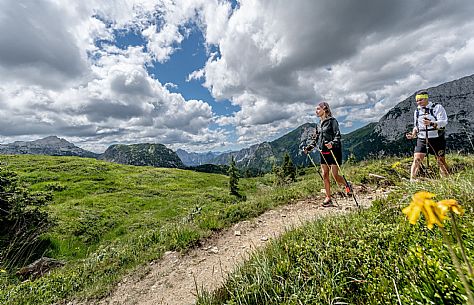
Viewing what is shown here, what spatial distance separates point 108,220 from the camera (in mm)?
25984

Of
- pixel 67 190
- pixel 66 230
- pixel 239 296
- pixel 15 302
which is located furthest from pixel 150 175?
pixel 239 296

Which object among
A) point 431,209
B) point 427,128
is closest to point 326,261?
point 431,209

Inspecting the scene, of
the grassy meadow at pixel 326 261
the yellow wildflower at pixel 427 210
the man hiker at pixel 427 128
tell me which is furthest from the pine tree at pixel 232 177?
the yellow wildflower at pixel 427 210

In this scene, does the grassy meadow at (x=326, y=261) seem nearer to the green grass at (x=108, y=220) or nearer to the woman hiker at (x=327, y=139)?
the green grass at (x=108, y=220)

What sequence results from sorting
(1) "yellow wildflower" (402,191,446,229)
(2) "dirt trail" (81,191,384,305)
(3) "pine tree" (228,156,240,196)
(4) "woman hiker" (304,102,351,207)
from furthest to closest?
(3) "pine tree" (228,156,240,196)
(4) "woman hiker" (304,102,351,207)
(2) "dirt trail" (81,191,384,305)
(1) "yellow wildflower" (402,191,446,229)

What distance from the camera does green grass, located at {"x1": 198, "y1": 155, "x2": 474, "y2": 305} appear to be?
6.79 ft

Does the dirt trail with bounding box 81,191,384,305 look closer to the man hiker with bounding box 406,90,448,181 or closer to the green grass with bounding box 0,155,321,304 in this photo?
the green grass with bounding box 0,155,321,304

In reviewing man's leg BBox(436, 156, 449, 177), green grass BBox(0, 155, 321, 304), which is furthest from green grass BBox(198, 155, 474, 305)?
green grass BBox(0, 155, 321, 304)

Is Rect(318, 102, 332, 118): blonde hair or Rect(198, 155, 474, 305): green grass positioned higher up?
Rect(318, 102, 332, 118): blonde hair

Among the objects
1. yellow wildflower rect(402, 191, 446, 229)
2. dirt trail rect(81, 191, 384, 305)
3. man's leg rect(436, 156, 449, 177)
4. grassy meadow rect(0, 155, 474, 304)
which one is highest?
yellow wildflower rect(402, 191, 446, 229)

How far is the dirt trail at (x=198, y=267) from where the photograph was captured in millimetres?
5135

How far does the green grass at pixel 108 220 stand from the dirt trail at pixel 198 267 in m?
0.42

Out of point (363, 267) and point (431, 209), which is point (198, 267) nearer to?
point (363, 267)

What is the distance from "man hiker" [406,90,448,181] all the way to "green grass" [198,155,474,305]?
10.8 feet
